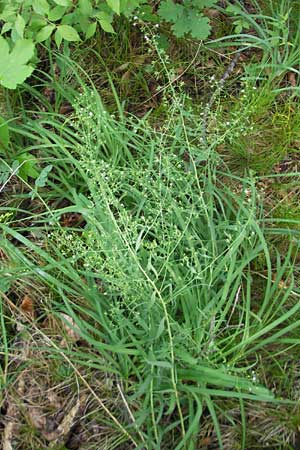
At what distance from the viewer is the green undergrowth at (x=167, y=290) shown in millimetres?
1810

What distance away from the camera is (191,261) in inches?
79.0

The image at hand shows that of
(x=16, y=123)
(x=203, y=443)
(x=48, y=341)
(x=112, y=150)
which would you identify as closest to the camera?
(x=203, y=443)

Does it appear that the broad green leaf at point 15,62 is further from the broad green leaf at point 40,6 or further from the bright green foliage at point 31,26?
the broad green leaf at point 40,6

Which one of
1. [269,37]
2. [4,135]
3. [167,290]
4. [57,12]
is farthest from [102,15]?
[167,290]

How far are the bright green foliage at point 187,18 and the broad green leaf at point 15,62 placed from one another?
627 millimetres

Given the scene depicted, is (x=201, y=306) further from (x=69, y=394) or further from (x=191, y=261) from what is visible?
(x=69, y=394)

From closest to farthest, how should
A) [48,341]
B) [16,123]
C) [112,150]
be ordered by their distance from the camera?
[48,341]
[112,150]
[16,123]

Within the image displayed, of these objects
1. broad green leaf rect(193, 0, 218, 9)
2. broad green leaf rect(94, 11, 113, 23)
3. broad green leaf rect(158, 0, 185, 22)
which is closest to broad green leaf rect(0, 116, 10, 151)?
broad green leaf rect(94, 11, 113, 23)

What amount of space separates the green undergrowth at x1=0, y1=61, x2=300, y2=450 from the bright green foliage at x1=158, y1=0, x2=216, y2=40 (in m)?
0.43

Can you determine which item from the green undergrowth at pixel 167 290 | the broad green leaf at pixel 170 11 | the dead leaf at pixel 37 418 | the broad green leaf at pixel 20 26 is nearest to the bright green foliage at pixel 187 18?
the broad green leaf at pixel 170 11

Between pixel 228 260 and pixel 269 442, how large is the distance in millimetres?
586

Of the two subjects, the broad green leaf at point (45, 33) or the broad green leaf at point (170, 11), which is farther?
the broad green leaf at point (170, 11)

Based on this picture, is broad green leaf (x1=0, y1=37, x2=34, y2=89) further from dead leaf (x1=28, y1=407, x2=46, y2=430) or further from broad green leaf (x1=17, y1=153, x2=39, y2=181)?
dead leaf (x1=28, y1=407, x2=46, y2=430)

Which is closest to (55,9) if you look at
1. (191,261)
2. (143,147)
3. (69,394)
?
(143,147)
